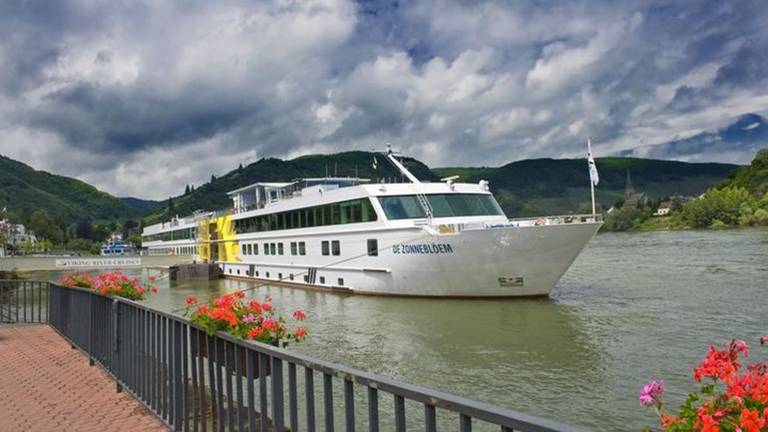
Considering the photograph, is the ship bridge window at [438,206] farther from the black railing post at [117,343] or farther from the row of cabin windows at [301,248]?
the black railing post at [117,343]

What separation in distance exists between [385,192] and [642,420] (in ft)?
45.2

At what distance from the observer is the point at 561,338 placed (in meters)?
12.7

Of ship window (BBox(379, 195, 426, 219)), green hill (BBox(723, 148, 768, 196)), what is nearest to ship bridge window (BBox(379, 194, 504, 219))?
ship window (BBox(379, 195, 426, 219))

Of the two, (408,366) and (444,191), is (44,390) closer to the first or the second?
(408,366)

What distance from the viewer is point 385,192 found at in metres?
20.2

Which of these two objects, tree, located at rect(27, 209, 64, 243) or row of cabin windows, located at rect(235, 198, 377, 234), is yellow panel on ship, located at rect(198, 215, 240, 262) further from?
tree, located at rect(27, 209, 64, 243)

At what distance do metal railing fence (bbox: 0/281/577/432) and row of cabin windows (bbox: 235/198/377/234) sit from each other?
1212 centimetres

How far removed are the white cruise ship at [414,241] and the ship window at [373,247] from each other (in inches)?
1.6

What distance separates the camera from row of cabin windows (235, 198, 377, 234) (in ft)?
67.6

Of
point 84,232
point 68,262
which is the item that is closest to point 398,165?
point 68,262

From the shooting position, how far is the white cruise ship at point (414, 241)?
17.0 m

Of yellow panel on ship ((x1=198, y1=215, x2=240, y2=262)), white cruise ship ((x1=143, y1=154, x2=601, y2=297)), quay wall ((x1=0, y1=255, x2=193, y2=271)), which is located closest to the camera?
white cruise ship ((x1=143, y1=154, x2=601, y2=297))

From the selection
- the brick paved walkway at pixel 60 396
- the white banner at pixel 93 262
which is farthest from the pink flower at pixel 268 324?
the white banner at pixel 93 262

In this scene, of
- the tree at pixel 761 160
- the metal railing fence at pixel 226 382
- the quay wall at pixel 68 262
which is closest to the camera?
the metal railing fence at pixel 226 382
